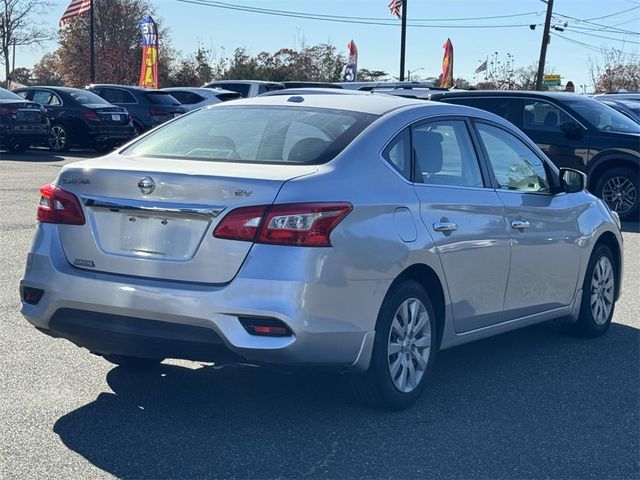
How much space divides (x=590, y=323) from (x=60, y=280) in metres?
3.89

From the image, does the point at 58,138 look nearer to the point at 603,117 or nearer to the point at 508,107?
the point at 508,107

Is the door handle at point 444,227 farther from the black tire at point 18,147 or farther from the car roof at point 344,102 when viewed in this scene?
the black tire at point 18,147

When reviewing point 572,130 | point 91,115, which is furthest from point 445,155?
point 91,115

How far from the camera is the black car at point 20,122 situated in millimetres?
22469

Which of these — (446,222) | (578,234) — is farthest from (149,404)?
(578,234)

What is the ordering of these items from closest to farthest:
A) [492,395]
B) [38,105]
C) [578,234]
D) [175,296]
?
1. [175,296]
2. [492,395]
3. [578,234]
4. [38,105]

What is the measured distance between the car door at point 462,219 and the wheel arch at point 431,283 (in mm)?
76

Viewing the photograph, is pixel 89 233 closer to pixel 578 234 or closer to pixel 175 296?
pixel 175 296

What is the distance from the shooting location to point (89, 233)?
4.96 m

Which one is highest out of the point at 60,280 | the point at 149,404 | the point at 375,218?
the point at 375,218

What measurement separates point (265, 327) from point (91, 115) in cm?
1993

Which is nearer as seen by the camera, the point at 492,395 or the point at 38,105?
the point at 492,395

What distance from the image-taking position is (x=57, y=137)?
24.3 m

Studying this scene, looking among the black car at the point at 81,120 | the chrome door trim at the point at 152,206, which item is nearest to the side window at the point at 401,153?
the chrome door trim at the point at 152,206
